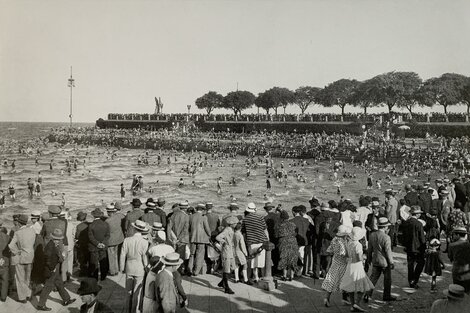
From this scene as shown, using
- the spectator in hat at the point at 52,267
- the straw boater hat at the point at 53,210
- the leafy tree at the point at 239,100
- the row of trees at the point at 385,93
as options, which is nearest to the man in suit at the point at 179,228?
the straw boater hat at the point at 53,210

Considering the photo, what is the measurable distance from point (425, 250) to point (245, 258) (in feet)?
12.1

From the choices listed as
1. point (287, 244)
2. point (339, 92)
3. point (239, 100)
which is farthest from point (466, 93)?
point (287, 244)

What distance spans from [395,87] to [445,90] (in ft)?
25.7

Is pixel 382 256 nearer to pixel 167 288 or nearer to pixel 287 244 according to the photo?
pixel 287 244

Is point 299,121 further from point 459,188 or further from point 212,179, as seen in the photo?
point 459,188

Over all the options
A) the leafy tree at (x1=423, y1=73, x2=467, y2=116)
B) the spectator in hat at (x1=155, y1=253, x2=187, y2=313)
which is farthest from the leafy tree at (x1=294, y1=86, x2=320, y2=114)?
the spectator in hat at (x1=155, y1=253, x2=187, y2=313)

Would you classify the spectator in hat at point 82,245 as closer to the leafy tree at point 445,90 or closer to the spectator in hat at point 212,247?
the spectator in hat at point 212,247

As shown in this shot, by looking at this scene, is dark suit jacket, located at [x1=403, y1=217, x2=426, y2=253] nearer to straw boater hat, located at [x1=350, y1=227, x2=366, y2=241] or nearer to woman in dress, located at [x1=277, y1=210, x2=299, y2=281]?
straw boater hat, located at [x1=350, y1=227, x2=366, y2=241]

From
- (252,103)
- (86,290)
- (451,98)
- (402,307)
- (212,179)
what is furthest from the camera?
→ (252,103)

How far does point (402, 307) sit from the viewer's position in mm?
8289

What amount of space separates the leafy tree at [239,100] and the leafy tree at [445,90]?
4877 cm

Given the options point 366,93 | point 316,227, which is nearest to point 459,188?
point 316,227

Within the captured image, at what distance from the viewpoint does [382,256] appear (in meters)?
8.37

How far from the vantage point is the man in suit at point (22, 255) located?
27.5 ft
